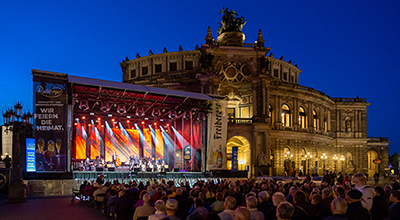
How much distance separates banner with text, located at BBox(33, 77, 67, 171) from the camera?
91.2 feet

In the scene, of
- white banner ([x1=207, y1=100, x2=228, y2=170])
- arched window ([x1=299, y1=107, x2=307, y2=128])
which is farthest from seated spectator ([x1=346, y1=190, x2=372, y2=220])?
arched window ([x1=299, y1=107, x2=307, y2=128])

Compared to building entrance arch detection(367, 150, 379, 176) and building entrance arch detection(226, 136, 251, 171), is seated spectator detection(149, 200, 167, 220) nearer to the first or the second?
building entrance arch detection(226, 136, 251, 171)

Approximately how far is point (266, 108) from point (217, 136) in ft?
41.9

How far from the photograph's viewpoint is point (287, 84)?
180 ft

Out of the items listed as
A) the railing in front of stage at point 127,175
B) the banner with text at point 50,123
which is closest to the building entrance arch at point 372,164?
the railing in front of stage at point 127,175

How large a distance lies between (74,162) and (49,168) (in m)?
9.33

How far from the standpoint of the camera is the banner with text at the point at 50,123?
91.2 feet

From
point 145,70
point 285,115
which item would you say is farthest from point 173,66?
point 285,115

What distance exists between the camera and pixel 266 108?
48594 mm

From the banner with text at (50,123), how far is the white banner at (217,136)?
43.4 ft

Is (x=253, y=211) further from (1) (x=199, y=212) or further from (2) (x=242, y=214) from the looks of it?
(2) (x=242, y=214)

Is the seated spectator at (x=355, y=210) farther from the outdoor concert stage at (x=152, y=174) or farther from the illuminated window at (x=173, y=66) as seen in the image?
the illuminated window at (x=173, y=66)

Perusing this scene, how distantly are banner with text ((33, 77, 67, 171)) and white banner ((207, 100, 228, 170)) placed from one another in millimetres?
13241

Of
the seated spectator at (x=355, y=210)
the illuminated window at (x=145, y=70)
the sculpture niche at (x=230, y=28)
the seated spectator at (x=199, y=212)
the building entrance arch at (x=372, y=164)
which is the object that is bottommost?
the building entrance arch at (x=372, y=164)
